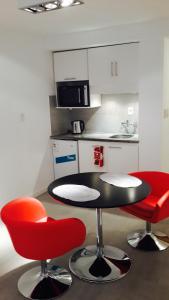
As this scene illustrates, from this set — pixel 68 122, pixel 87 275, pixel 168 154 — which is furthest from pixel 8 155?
pixel 168 154

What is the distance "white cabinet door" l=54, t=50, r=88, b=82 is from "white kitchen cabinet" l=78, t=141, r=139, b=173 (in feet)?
3.34

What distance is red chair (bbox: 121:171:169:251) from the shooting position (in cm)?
267

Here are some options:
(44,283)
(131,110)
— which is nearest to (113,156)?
(131,110)

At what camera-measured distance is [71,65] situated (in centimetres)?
438

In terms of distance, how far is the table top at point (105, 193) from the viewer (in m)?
2.23

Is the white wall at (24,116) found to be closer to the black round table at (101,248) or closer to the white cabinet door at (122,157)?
the white cabinet door at (122,157)

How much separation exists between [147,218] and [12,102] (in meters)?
2.31

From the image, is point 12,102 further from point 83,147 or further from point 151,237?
point 151,237

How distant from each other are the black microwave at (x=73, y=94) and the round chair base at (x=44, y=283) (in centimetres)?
256

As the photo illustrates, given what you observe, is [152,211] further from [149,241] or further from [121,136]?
[121,136]

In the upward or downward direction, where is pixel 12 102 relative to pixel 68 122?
upward

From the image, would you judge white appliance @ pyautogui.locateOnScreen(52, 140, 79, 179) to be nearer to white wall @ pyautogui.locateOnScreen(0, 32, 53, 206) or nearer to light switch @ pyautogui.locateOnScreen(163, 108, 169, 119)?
white wall @ pyautogui.locateOnScreen(0, 32, 53, 206)

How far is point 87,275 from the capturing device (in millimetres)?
2527

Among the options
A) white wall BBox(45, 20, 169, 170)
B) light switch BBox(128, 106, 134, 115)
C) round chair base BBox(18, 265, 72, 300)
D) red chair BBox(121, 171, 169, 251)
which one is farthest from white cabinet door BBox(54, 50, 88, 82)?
round chair base BBox(18, 265, 72, 300)
